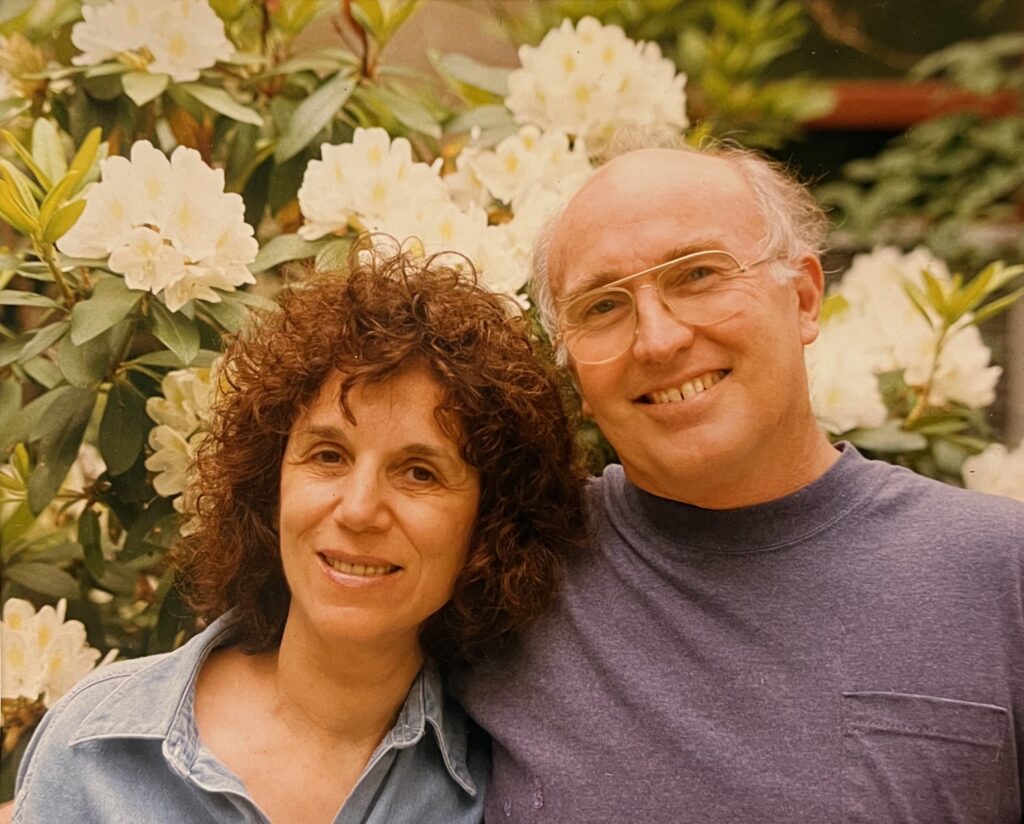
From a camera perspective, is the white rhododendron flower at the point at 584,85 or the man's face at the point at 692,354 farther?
the white rhododendron flower at the point at 584,85

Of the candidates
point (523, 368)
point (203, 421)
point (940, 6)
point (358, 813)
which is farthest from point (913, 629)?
point (940, 6)

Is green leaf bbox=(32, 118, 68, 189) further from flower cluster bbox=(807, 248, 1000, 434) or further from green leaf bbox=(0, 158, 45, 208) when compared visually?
flower cluster bbox=(807, 248, 1000, 434)

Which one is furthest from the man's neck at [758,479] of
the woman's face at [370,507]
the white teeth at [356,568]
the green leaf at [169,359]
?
the green leaf at [169,359]

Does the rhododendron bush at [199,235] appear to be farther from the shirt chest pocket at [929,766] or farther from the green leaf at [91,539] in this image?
the shirt chest pocket at [929,766]

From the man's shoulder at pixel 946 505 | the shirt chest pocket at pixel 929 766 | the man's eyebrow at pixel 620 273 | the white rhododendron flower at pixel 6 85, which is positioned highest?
the white rhododendron flower at pixel 6 85

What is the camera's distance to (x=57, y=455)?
1.68 meters

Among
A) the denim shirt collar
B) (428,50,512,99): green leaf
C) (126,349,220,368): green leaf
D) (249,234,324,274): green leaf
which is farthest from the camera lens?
(428,50,512,99): green leaf

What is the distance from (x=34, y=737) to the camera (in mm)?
1547

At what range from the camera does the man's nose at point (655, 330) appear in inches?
59.0

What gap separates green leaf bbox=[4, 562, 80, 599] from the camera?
1803 mm

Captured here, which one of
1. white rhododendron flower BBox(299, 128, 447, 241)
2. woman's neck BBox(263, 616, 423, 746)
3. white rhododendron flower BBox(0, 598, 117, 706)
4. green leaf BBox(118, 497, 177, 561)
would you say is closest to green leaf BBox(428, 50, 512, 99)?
white rhododendron flower BBox(299, 128, 447, 241)

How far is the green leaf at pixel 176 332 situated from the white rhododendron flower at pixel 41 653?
502 millimetres

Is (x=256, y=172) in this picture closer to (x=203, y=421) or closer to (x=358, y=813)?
(x=203, y=421)

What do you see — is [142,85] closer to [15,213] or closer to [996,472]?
[15,213]
